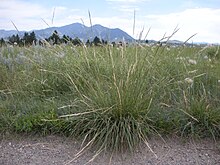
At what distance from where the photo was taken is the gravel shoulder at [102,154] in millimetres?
3496

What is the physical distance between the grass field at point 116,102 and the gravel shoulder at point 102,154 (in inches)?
3.5

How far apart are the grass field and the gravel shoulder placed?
0.30 feet

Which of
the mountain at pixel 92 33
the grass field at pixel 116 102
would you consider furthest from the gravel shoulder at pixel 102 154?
the mountain at pixel 92 33

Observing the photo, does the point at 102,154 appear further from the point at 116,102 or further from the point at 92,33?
the point at 92,33

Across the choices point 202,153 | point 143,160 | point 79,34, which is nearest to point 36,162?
point 143,160

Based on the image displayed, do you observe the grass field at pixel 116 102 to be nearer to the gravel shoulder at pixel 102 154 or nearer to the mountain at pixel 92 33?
the gravel shoulder at pixel 102 154

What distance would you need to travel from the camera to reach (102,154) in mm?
3562

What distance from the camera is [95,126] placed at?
3.68 m

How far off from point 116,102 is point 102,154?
1.71ft

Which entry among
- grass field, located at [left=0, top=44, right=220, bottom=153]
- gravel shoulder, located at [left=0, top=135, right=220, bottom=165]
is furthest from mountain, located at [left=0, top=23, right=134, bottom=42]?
gravel shoulder, located at [left=0, top=135, right=220, bottom=165]

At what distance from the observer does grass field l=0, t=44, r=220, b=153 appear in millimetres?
3670

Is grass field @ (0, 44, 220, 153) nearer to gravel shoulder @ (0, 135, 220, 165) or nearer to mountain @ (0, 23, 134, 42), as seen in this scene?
gravel shoulder @ (0, 135, 220, 165)

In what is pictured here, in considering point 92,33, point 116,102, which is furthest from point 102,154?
point 92,33

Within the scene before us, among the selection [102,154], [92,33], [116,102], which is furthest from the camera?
[92,33]
